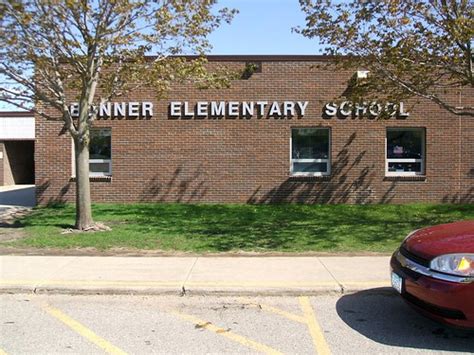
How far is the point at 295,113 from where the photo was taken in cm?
1552

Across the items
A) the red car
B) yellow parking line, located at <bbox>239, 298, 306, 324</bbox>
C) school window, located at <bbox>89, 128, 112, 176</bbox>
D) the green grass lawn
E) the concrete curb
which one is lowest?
yellow parking line, located at <bbox>239, 298, 306, 324</bbox>

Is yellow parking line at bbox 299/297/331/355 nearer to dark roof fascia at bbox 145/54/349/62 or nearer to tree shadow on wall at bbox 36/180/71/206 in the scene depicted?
dark roof fascia at bbox 145/54/349/62

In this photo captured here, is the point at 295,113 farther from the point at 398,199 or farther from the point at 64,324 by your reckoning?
the point at 64,324

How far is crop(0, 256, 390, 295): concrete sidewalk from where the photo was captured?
6523 mm

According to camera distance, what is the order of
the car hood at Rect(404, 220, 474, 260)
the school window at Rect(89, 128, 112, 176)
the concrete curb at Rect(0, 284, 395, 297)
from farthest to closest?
the school window at Rect(89, 128, 112, 176) → the concrete curb at Rect(0, 284, 395, 297) → the car hood at Rect(404, 220, 474, 260)

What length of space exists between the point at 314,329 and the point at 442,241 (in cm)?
154

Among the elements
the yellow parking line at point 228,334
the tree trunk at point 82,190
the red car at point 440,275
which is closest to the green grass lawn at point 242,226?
the tree trunk at point 82,190

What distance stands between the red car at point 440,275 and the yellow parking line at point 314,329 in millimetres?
924

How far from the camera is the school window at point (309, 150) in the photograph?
51.7 feet

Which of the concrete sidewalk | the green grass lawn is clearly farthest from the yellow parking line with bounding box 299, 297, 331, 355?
the green grass lawn

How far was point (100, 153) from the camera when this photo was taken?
16016 mm

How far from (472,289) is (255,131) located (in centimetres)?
1144

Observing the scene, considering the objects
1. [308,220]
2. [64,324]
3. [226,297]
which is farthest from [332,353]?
[308,220]

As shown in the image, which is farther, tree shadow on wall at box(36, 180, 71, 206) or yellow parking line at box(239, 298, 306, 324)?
tree shadow on wall at box(36, 180, 71, 206)
